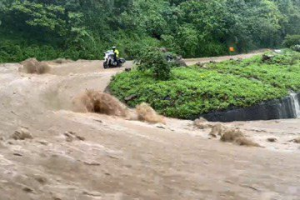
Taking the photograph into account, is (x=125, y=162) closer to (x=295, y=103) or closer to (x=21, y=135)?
(x=21, y=135)

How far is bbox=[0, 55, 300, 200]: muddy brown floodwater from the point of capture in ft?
18.1

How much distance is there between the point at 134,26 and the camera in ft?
110

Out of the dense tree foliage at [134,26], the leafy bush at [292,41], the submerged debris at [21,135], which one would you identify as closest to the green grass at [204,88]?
the submerged debris at [21,135]

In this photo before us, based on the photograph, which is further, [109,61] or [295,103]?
[109,61]

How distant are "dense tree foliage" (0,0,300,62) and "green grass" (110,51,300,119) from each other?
9427 millimetres

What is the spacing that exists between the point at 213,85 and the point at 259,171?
36.2ft

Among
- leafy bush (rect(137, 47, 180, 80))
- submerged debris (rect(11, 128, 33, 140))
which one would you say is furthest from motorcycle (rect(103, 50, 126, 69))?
submerged debris (rect(11, 128, 33, 140))

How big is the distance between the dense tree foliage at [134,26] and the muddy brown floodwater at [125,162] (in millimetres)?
16284

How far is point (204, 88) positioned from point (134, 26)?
54.9 feet

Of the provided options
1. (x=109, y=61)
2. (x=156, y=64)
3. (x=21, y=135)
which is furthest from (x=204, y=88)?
(x=21, y=135)

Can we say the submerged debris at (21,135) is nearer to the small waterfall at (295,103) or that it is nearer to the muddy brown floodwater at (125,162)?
the muddy brown floodwater at (125,162)

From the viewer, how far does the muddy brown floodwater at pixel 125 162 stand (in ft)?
18.1

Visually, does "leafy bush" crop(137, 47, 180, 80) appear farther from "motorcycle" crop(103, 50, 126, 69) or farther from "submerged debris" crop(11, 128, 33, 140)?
"submerged debris" crop(11, 128, 33, 140)

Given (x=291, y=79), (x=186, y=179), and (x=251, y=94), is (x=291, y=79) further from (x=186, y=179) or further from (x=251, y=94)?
(x=186, y=179)
